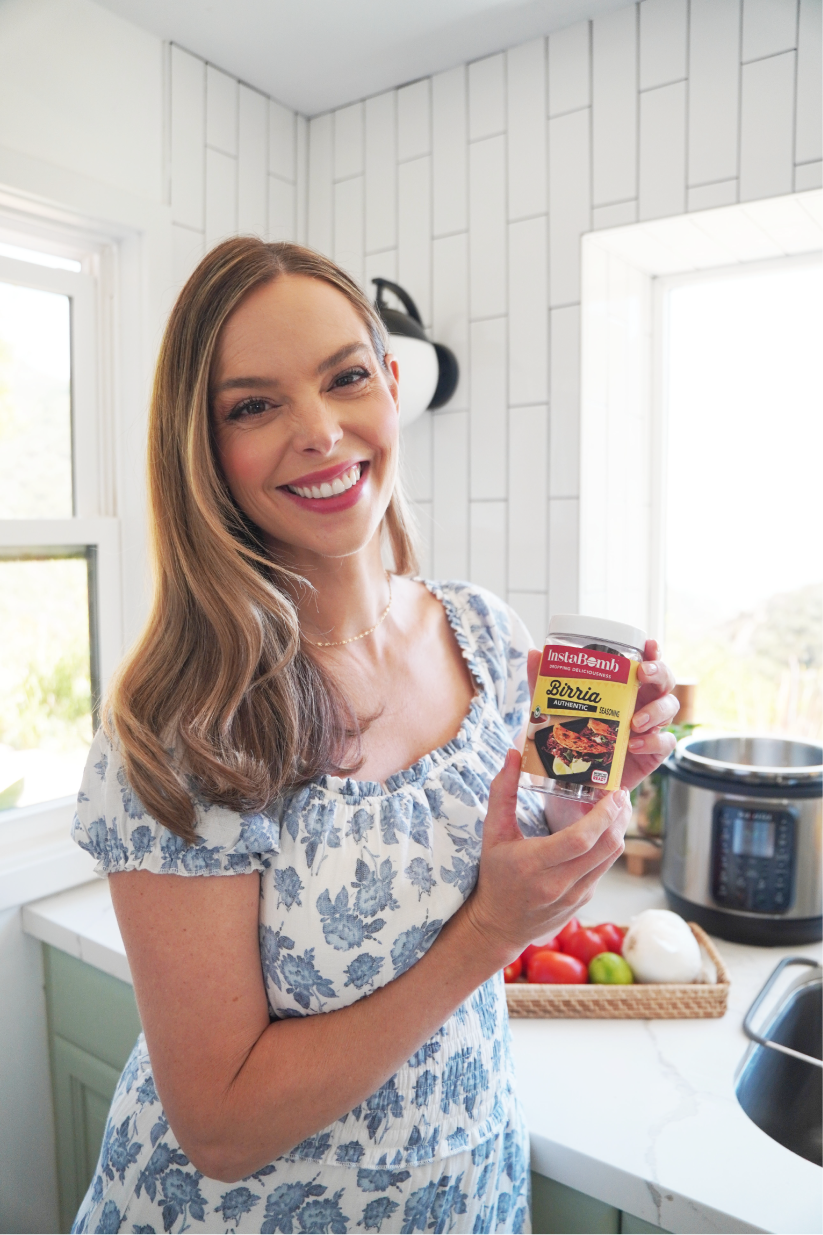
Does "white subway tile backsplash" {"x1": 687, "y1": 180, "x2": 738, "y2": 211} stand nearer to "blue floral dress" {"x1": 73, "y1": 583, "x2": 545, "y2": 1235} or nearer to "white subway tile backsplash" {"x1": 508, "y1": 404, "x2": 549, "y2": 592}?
"white subway tile backsplash" {"x1": 508, "y1": 404, "x2": 549, "y2": 592}

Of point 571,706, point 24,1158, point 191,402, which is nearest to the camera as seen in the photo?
point 571,706

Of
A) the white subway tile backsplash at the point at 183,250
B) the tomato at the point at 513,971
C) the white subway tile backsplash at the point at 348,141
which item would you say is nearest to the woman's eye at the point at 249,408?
the tomato at the point at 513,971

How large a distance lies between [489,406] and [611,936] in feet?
3.31

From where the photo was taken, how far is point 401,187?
5.99ft

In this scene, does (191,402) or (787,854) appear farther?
(787,854)

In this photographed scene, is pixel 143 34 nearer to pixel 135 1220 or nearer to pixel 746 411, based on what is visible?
pixel 746 411

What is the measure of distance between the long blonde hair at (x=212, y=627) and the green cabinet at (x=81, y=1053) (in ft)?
2.43

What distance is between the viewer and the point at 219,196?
175cm

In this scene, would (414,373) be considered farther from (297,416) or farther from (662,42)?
(297,416)

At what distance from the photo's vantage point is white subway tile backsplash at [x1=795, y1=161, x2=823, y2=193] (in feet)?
4.42

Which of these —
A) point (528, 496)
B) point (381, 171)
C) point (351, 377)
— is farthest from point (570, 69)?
point (351, 377)

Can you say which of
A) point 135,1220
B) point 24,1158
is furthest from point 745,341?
point 24,1158

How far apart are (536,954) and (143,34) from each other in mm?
1656

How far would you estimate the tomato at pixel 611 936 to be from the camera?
1.23 m
